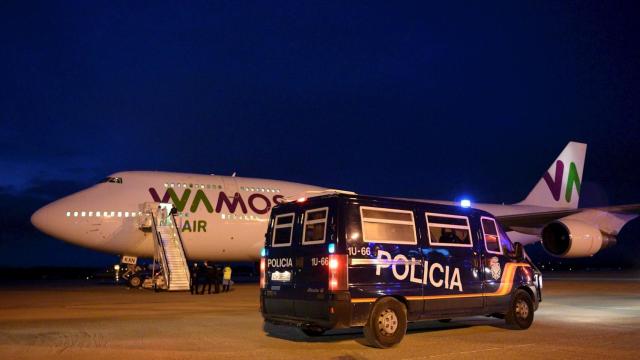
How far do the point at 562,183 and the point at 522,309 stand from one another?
25.5 m

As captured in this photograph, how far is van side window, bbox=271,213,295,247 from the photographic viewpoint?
10180 mm

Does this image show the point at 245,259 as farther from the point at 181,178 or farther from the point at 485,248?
the point at 485,248

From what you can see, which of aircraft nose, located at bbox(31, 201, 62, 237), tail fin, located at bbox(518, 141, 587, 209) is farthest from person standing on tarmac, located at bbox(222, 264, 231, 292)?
tail fin, located at bbox(518, 141, 587, 209)

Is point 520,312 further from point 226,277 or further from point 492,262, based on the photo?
point 226,277

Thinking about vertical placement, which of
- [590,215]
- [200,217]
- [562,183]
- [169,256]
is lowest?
[169,256]

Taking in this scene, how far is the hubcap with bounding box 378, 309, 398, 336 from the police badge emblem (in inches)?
107

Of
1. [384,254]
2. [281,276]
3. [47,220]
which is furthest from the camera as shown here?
[47,220]

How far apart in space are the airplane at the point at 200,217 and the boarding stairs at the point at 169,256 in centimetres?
48

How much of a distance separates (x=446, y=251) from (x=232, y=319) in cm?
530

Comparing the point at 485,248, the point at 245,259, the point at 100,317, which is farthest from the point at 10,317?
the point at 245,259

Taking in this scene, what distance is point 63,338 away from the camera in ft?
33.2

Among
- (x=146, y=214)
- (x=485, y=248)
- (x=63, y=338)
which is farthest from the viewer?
(x=146, y=214)

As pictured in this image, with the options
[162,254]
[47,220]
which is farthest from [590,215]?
[47,220]

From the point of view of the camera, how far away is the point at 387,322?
30.8ft
